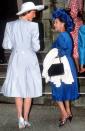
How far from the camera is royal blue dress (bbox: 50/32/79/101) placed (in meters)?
6.60

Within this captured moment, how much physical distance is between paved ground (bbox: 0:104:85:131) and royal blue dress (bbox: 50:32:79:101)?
16.0 inches

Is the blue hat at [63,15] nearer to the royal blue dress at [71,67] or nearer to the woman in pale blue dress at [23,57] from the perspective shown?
the royal blue dress at [71,67]

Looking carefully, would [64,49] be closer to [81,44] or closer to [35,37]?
[35,37]

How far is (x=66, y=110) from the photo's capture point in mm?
6867

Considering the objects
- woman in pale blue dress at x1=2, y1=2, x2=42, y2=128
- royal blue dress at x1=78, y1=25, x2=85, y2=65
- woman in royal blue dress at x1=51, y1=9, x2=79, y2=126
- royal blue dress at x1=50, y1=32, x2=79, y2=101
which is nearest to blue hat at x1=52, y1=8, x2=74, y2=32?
woman in royal blue dress at x1=51, y1=9, x2=79, y2=126

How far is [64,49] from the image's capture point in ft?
21.7

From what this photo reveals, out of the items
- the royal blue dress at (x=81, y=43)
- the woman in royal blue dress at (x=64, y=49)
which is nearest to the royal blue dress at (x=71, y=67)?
the woman in royal blue dress at (x=64, y=49)

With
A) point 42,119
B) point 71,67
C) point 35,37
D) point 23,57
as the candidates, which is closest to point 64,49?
point 71,67

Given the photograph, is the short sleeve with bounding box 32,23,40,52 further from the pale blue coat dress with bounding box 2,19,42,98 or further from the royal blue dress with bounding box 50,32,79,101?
the royal blue dress with bounding box 50,32,79,101

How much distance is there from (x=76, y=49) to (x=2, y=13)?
3952 mm

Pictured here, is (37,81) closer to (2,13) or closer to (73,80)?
(73,80)

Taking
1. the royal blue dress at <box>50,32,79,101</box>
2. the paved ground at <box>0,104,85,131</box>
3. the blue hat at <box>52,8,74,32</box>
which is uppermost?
the blue hat at <box>52,8,74,32</box>

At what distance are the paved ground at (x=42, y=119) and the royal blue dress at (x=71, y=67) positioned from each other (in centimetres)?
41

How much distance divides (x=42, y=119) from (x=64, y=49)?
1.15 m
